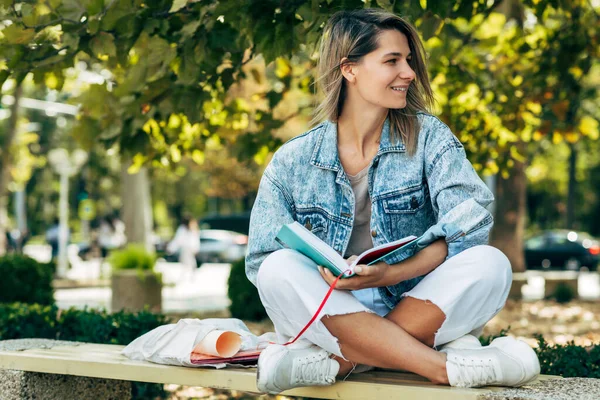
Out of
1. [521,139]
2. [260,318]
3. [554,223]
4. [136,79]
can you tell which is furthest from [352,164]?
[554,223]

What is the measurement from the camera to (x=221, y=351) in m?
3.41

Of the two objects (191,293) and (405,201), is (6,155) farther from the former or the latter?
(405,201)

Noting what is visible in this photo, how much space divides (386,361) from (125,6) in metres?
2.48

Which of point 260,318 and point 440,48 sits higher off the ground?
point 440,48

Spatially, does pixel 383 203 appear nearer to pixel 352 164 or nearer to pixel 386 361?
pixel 352 164

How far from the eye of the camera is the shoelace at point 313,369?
304 cm

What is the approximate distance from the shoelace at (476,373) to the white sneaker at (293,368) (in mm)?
447

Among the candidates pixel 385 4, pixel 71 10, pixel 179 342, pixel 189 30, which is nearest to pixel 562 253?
pixel 189 30

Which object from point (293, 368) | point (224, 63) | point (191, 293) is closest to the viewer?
point (293, 368)

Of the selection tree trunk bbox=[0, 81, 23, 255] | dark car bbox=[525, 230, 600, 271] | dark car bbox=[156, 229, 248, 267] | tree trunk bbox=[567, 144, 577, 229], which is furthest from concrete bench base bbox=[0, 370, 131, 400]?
tree trunk bbox=[567, 144, 577, 229]

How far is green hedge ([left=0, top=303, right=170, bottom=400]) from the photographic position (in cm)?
523

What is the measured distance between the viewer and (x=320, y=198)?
3461 millimetres

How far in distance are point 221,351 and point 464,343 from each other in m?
0.94

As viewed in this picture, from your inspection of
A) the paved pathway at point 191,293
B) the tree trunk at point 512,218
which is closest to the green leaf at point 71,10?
the paved pathway at point 191,293
